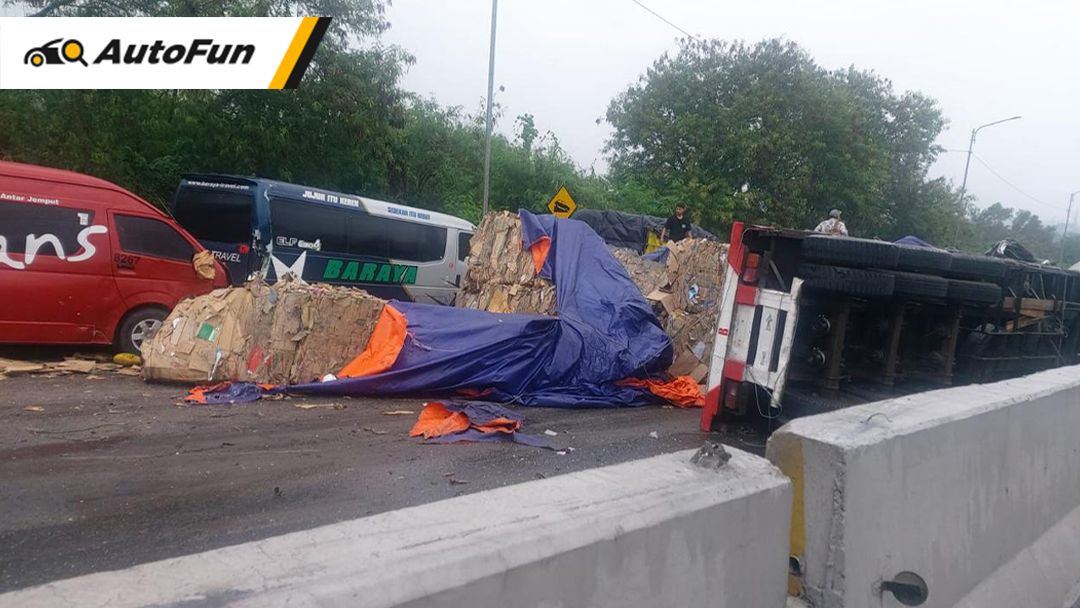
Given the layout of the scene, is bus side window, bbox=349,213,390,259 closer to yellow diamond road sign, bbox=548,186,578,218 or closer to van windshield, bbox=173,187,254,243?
van windshield, bbox=173,187,254,243

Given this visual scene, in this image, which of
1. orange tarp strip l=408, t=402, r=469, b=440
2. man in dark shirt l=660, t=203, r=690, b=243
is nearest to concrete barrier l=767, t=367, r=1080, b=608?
orange tarp strip l=408, t=402, r=469, b=440

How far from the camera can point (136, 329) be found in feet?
27.4

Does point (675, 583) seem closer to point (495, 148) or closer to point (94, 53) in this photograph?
point (94, 53)

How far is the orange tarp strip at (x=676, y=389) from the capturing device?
27.2ft

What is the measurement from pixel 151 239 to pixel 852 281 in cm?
759

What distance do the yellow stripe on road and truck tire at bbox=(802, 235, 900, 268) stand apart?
1087cm

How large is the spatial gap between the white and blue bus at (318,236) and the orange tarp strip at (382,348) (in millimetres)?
3041

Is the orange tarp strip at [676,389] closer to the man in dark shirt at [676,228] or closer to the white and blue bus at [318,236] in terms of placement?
the white and blue bus at [318,236]

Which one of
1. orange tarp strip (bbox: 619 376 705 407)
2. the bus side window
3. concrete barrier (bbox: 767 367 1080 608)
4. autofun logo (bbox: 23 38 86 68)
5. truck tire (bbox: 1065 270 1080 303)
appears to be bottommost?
orange tarp strip (bbox: 619 376 705 407)

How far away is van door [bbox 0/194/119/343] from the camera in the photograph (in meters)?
7.39

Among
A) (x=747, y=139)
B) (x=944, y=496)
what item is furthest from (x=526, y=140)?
(x=944, y=496)

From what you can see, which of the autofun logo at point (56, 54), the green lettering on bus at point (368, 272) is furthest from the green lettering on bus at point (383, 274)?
the autofun logo at point (56, 54)

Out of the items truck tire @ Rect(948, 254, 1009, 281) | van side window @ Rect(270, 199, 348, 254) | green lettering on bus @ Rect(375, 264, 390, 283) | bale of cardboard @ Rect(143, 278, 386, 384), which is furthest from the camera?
green lettering on bus @ Rect(375, 264, 390, 283)

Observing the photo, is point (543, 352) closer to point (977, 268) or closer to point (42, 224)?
point (977, 268)
